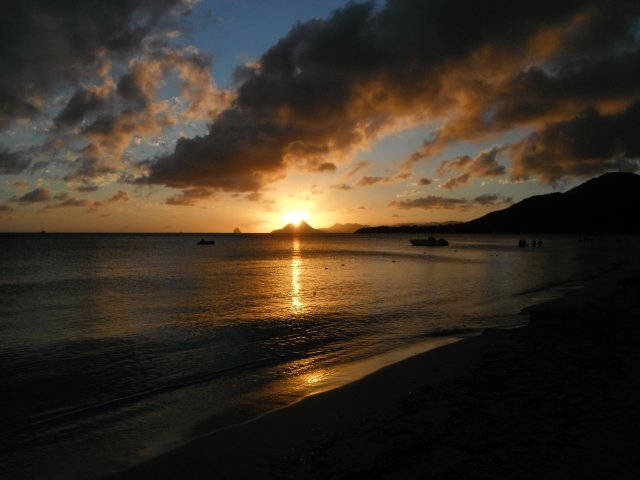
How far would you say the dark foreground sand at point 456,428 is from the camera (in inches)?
282

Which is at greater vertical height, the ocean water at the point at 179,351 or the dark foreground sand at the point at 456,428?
the dark foreground sand at the point at 456,428

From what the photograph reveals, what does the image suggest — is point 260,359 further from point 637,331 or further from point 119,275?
point 119,275

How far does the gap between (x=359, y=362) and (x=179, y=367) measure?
254 inches

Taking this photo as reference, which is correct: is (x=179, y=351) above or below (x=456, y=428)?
below

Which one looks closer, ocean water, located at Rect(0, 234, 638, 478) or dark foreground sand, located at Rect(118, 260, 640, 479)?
dark foreground sand, located at Rect(118, 260, 640, 479)

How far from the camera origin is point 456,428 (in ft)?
28.2

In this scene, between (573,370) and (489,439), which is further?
(573,370)

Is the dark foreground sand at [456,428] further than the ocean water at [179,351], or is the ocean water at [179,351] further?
the ocean water at [179,351]

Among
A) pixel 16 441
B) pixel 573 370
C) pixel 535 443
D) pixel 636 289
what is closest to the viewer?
pixel 535 443

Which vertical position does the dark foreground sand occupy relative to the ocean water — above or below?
above

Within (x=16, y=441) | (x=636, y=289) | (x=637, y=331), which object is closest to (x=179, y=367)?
(x=16, y=441)

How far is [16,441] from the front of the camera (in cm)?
966

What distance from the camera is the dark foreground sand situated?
23.5 ft

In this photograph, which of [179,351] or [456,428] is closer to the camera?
[456,428]
